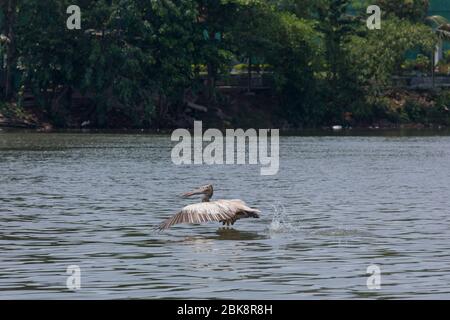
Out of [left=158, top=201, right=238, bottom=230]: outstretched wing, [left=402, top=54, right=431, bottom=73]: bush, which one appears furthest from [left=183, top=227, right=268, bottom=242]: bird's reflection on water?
[left=402, top=54, right=431, bottom=73]: bush

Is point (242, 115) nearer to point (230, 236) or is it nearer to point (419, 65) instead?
point (419, 65)

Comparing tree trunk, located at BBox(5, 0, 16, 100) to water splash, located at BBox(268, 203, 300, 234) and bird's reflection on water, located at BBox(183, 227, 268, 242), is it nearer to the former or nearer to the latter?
water splash, located at BBox(268, 203, 300, 234)

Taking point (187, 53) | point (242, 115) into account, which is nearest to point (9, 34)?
point (187, 53)

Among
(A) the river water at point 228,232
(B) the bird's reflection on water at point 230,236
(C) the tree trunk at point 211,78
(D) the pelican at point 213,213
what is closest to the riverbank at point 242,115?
(C) the tree trunk at point 211,78

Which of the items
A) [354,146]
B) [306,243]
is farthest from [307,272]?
[354,146]

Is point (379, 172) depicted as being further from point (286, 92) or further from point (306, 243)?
point (286, 92)

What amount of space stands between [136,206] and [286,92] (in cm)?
6570

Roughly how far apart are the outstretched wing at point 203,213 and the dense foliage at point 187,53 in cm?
5870

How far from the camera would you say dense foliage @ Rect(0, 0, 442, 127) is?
88.0 metres

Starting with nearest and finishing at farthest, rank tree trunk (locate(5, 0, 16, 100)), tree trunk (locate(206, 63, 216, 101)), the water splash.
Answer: the water splash
tree trunk (locate(5, 0, 16, 100))
tree trunk (locate(206, 63, 216, 101))

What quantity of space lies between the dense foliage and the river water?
33.1 m

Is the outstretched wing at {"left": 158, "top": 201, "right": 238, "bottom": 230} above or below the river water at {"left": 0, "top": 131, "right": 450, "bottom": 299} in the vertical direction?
above

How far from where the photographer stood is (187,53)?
91.2 m

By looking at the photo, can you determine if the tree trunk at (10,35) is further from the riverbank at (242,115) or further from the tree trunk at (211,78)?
the tree trunk at (211,78)
